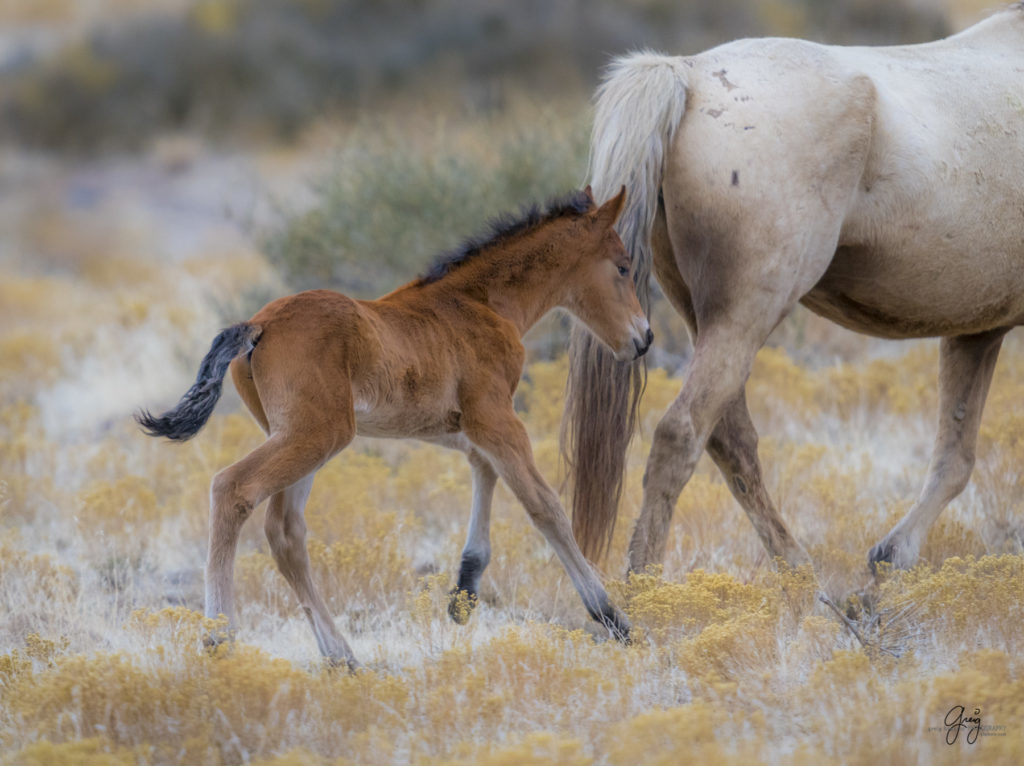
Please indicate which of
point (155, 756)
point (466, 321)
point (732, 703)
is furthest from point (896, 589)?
point (155, 756)

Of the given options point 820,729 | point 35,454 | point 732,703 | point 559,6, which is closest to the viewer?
point 820,729

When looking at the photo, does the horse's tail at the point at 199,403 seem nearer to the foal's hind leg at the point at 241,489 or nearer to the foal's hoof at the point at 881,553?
the foal's hind leg at the point at 241,489

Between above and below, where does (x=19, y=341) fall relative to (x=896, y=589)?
below

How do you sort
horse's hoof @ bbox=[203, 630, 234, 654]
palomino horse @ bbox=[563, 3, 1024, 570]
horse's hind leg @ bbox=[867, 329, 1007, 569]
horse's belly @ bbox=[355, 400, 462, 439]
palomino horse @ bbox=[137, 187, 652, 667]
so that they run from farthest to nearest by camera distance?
horse's hind leg @ bbox=[867, 329, 1007, 569]
palomino horse @ bbox=[563, 3, 1024, 570]
horse's belly @ bbox=[355, 400, 462, 439]
palomino horse @ bbox=[137, 187, 652, 667]
horse's hoof @ bbox=[203, 630, 234, 654]

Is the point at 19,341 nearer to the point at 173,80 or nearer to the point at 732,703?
the point at 732,703

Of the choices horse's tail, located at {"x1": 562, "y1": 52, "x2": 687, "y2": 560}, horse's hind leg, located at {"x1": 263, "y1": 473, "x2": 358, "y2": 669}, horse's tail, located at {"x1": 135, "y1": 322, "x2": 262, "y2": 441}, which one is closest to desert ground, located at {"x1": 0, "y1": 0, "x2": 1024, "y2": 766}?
horse's hind leg, located at {"x1": 263, "y1": 473, "x2": 358, "y2": 669}

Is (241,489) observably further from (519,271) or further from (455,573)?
(455,573)

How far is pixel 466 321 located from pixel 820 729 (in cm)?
180

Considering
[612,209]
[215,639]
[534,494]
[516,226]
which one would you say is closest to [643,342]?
[612,209]

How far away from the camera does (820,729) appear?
3.11 metres

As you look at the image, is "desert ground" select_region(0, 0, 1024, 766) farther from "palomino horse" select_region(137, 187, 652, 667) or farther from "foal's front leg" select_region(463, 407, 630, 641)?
"palomino horse" select_region(137, 187, 652, 667)

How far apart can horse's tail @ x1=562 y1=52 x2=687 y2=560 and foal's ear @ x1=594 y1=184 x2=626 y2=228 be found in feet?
0.32

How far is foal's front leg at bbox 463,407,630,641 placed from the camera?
3.87 m

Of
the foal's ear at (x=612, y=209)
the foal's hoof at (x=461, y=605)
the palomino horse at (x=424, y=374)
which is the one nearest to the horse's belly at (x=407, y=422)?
the palomino horse at (x=424, y=374)
